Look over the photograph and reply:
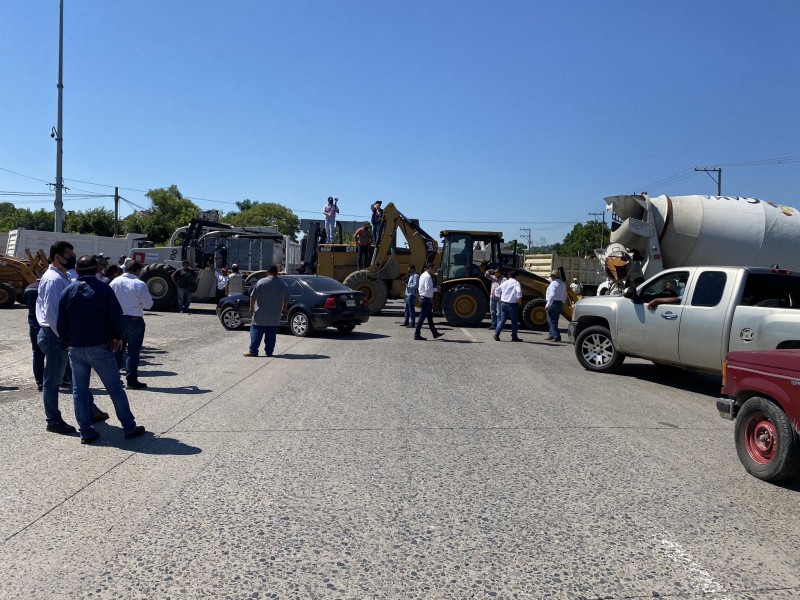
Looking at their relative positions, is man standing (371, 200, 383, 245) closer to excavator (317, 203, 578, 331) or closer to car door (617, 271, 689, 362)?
excavator (317, 203, 578, 331)

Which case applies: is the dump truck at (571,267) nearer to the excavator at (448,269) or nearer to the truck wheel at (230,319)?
the excavator at (448,269)

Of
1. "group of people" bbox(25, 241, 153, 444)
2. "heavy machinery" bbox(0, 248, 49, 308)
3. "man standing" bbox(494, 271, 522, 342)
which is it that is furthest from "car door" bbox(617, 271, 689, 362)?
"heavy machinery" bbox(0, 248, 49, 308)

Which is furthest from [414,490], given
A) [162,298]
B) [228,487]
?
[162,298]

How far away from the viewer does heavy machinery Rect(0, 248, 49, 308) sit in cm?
2073

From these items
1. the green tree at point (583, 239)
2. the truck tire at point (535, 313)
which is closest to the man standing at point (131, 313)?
the truck tire at point (535, 313)

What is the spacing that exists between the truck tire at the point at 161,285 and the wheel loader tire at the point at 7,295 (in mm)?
4105

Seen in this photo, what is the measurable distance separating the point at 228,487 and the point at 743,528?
357cm

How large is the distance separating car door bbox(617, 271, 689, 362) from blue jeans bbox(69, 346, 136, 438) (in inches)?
280

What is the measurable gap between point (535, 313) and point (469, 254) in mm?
2702

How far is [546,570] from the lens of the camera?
355 cm

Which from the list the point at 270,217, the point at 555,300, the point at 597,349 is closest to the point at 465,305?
the point at 555,300

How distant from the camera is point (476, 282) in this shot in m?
18.7

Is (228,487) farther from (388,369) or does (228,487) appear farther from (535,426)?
(388,369)

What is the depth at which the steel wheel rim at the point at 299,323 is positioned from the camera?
49.3 feet
